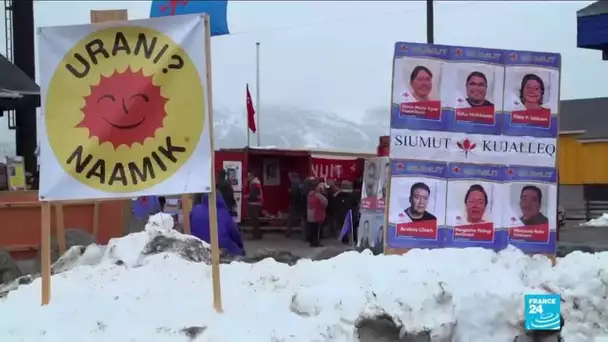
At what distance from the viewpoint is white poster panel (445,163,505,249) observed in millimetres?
8203

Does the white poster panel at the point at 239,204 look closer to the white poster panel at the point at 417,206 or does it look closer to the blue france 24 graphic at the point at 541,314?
the white poster panel at the point at 417,206

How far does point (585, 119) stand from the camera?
128 ft

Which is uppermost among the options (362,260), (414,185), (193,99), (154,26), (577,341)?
(154,26)

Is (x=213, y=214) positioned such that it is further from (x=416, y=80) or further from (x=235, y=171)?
(x=235, y=171)

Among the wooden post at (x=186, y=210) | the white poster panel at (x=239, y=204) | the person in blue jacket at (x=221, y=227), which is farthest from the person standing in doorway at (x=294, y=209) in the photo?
the wooden post at (x=186, y=210)

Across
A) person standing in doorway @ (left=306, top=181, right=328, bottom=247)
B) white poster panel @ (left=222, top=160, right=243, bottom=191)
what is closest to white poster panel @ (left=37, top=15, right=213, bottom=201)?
person standing in doorway @ (left=306, top=181, right=328, bottom=247)

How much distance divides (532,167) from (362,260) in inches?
85.8

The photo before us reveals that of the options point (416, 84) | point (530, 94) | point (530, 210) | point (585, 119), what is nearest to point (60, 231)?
point (416, 84)

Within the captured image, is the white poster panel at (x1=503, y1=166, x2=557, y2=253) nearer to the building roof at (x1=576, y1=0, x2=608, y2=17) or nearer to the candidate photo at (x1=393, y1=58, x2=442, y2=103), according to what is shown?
the candidate photo at (x1=393, y1=58, x2=442, y2=103)

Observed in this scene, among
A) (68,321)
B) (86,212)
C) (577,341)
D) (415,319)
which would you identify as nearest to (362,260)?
(415,319)

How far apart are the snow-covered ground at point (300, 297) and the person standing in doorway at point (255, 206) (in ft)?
43.4

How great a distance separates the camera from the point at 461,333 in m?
6.45

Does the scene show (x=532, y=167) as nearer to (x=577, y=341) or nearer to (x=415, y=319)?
(x=577, y=341)

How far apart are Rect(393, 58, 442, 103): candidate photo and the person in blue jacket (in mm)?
2252
